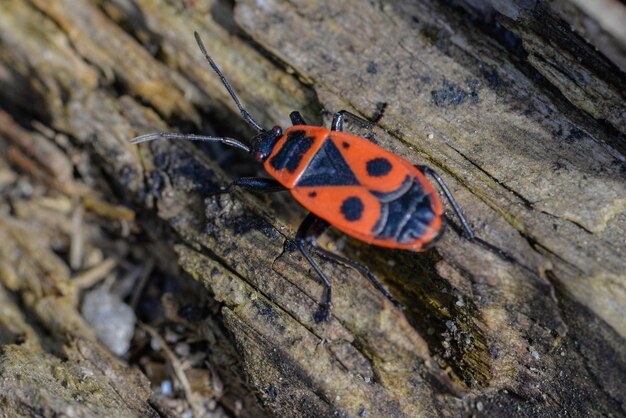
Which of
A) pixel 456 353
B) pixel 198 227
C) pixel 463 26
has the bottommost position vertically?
pixel 198 227

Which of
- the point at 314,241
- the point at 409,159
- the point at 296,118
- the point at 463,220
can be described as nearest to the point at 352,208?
the point at 314,241

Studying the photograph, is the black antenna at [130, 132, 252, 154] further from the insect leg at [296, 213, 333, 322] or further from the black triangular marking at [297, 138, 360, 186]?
the insect leg at [296, 213, 333, 322]

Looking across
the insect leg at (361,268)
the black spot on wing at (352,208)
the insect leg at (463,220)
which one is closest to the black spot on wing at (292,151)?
the black spot on wing at (352,208)

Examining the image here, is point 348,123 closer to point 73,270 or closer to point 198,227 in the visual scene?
point 198,227

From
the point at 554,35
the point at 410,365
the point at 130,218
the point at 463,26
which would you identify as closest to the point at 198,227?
the point at 130,218

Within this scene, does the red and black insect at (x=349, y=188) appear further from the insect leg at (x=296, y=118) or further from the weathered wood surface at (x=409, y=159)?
the weathered wood surface at (x=409, y=159)

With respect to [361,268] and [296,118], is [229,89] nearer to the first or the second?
[296,118]

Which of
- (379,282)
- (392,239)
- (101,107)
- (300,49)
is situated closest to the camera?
(392,239)
